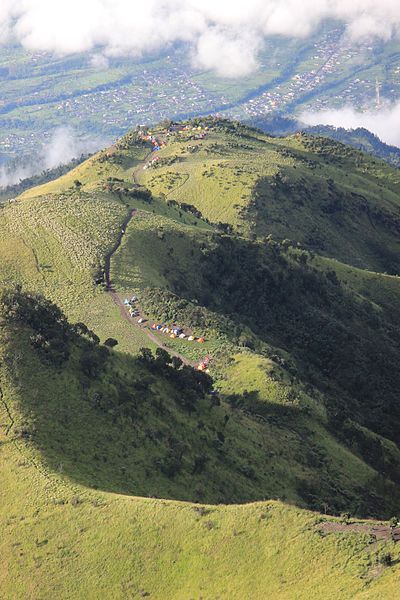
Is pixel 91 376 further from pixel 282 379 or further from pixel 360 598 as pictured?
pixel 360 598

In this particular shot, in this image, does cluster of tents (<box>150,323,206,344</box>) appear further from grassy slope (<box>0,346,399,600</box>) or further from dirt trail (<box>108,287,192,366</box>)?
grassy slope (<box>0,346,399,600</box>)

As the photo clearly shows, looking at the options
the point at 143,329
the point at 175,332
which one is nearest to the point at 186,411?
the point at 175,332

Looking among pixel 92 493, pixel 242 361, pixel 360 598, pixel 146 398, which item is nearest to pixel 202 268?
pixel 242 361

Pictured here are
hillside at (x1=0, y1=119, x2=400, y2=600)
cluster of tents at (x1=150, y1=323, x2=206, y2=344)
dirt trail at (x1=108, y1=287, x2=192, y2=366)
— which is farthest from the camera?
cluster of tents at (x1=150, y1=323, x2=206, y2=344)

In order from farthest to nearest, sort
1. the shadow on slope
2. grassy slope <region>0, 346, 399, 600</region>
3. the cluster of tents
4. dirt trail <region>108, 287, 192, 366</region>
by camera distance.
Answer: the cluster of tents
dirt trail <region>108, 287, 192, 366</region>
the shadow on slope
grassy slope <region>0, 346, 399, 600</region>

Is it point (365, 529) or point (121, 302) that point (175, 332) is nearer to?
point (121, 302)

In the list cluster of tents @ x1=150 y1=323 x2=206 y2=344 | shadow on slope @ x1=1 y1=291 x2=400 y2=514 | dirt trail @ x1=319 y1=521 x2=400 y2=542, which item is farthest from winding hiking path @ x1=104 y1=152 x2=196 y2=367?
dirt trail @ x1=319 y1=521 x2=400 y2=542
